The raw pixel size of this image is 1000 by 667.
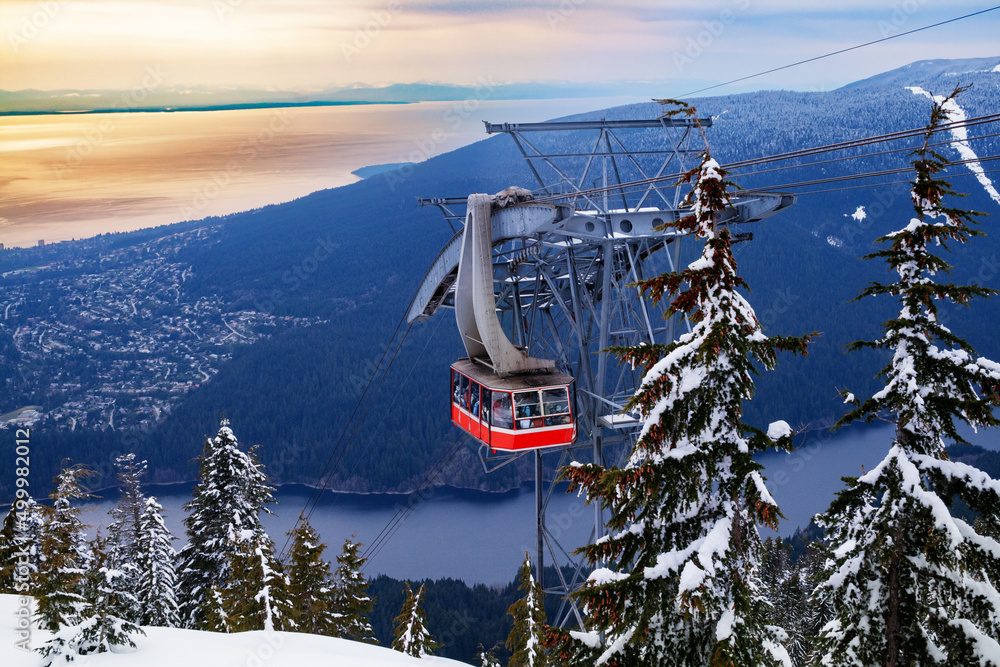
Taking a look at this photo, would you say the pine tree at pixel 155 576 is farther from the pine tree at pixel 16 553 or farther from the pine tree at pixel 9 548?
the pine tree at pixel 9 548

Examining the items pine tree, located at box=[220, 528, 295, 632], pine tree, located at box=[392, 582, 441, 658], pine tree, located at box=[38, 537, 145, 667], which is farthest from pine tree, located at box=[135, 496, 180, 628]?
pine tree, located at box=[38, 537, 145, 667]

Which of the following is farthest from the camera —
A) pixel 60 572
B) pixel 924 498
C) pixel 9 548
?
pixel 9 548

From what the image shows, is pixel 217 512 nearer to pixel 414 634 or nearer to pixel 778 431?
pixel 414 634

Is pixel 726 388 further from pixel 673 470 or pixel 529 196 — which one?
pixel 529 196

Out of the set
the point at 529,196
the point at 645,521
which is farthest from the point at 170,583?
the point at 645,521

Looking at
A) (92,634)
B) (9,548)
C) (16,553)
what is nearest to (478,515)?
(9,548)

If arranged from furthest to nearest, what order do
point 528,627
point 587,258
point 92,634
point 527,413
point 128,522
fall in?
point 128,522
point 587,258
point 527,413
point 528,627
point 92,634
